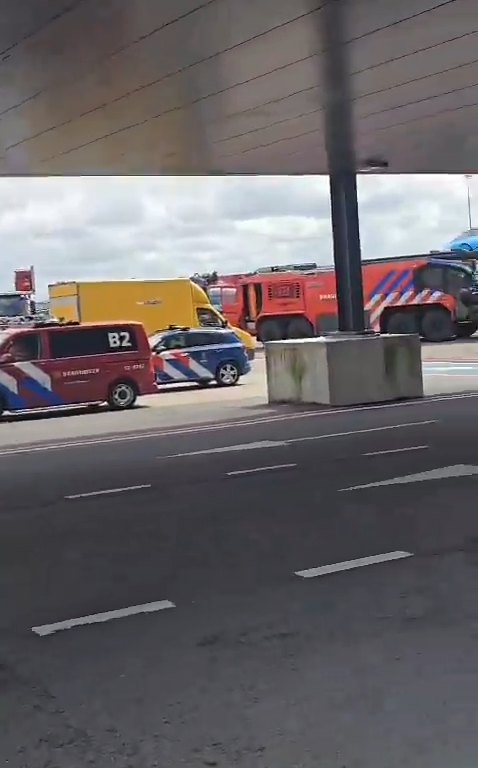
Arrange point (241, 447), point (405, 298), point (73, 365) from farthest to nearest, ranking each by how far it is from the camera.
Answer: point (405, 298)
point (73, 365)
point (241, 447)

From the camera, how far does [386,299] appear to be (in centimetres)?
3728

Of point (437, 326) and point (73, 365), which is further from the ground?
point (73, 365)

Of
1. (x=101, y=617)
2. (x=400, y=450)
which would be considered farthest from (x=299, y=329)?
(x=101, y=617)

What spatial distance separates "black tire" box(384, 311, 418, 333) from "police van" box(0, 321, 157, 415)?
18.5 meters

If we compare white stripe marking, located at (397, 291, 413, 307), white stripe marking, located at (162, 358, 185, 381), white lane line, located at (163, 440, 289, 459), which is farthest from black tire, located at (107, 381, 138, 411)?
white stripe marking, located at (397, 291, 413, 307)

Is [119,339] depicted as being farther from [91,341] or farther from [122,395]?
[122,395]

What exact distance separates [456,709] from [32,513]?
5.82m

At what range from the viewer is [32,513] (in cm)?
941

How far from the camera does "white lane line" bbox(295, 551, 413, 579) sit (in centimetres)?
673

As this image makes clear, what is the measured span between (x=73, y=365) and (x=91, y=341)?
0.66 m

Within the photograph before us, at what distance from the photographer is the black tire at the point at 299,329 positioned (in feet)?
125

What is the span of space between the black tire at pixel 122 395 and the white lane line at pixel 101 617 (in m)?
14.1

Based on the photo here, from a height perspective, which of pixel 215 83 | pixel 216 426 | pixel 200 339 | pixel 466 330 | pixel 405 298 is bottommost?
pixel 216 426

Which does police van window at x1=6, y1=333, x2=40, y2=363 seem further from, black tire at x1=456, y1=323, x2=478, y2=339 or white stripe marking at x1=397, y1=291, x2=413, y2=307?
black tire at x1=456, y1=323, x2=478, y2=339
